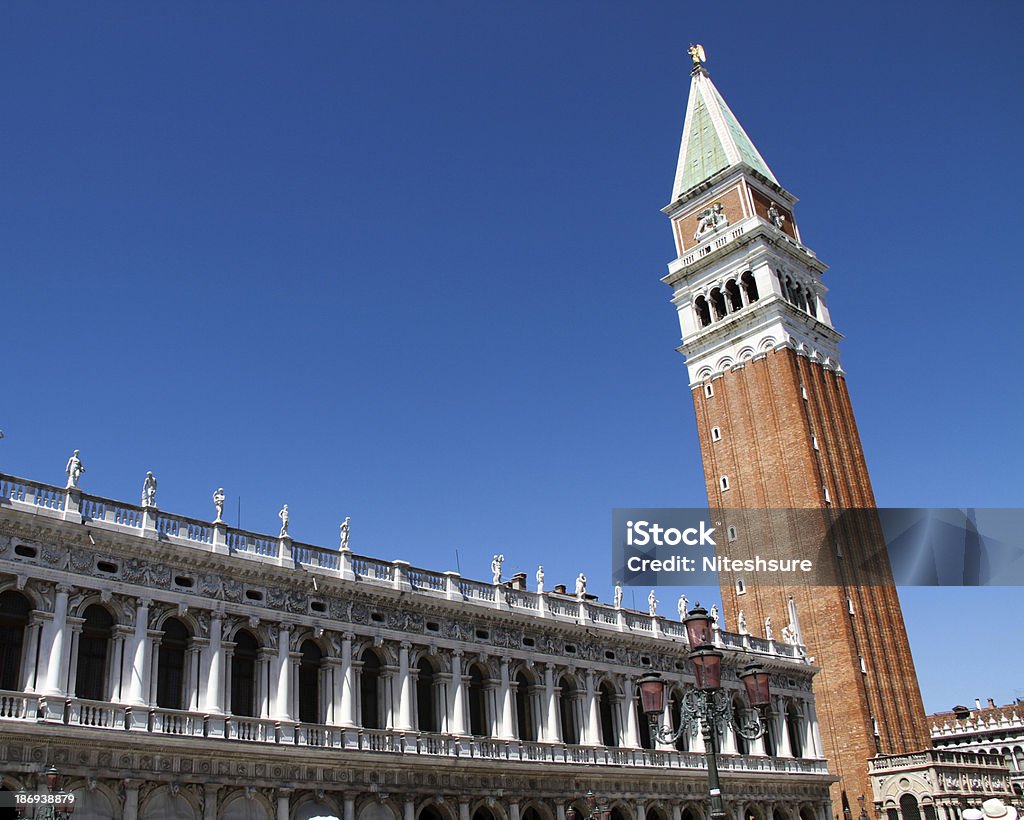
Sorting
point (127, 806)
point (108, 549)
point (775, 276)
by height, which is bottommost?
point (127, 806)

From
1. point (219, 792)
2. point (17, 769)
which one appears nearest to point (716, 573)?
point (219, 792)

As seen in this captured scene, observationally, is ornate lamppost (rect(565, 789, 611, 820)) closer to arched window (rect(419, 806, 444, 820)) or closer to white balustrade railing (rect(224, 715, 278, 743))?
arched window (rect(419, 806, 444, 820))

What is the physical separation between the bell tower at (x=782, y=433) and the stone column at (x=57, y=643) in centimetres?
3360

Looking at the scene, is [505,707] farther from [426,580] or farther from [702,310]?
[702,310]

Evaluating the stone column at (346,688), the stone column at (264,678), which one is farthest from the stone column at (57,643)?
the stone column at (346,688)

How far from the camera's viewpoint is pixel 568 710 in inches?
1452

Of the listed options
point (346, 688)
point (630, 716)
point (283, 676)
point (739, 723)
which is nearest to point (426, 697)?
point (346, 688)

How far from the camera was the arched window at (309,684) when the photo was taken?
95.0 ft

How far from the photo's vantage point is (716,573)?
59.3 m

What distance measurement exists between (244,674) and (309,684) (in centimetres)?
213

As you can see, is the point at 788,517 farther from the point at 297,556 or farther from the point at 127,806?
the point at 127,806

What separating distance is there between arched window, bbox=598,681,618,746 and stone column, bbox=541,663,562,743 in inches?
109

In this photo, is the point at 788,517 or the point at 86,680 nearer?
the point at 86,680

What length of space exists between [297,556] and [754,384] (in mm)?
37652
